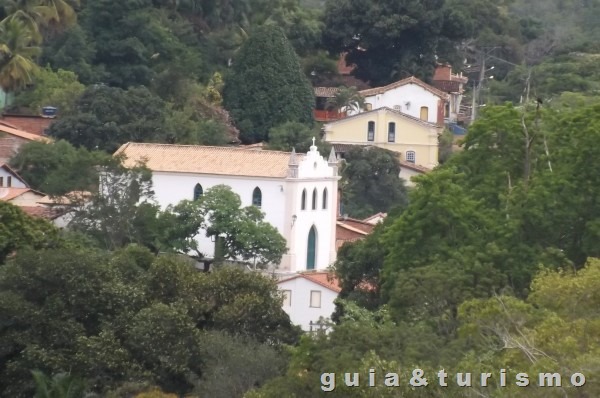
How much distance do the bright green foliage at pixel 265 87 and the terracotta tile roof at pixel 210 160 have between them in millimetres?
12690

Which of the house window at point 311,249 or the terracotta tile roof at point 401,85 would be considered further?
the terracotta tile roof at point 401,85

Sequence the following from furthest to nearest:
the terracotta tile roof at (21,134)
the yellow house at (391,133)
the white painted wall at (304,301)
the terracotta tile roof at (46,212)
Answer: the yellow house at (391,133) → the terracotta tile roof at (21,134) → the terracotta tile roof at (46,212) → the white painted wall at (304,301)

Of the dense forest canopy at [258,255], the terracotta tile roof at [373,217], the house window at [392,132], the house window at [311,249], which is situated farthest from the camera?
the house window at [392,132]

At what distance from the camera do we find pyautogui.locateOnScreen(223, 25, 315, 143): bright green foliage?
227 feet

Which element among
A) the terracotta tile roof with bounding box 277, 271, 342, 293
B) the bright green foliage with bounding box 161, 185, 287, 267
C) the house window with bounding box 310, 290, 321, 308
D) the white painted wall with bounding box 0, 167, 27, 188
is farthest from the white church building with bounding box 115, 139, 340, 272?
the house window with bounding box 310, 290, 321, 308

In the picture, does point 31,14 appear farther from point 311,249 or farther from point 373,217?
point 311,249

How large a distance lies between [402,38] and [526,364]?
168 ft

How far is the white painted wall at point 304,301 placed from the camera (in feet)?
160

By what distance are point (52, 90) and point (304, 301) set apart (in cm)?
1918

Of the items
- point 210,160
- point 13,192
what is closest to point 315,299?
point 210,160

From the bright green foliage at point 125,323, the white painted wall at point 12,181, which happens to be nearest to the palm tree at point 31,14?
the white painted wall at point 12,181

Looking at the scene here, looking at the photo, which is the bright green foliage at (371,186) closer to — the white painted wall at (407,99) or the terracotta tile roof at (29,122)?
the white painted wall at (407,99)

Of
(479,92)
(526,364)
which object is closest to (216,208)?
(526,364)

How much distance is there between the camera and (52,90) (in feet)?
216
